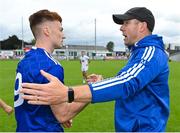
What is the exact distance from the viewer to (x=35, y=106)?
4016mm

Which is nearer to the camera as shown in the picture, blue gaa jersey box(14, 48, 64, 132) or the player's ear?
blue gaa jersey box(14, 48, 64, 132)

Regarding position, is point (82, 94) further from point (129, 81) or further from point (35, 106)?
point (35, 106)

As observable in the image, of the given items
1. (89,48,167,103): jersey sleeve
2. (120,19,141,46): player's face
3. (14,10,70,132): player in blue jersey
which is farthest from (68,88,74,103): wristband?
(120,19,141,46): player's face

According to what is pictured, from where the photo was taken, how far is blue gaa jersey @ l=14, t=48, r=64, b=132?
157 inches

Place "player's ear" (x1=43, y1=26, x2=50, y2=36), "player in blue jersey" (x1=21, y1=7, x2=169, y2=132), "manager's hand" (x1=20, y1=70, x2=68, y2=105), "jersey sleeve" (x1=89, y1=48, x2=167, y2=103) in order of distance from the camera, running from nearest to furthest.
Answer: "manager's hand" (x1=20, y1=70, x2=68, y2=105) < "player in blue jersey" (x1=21, y1=7, x2=169, y2=132) < "jersey sleeve" (x1=89, y1=48, x2=167, y2=103) < "player's ear" (x1=43, y1=26, x2=50, y2=36)

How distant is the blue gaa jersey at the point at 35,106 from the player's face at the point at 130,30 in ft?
2.11

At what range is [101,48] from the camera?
165 meters

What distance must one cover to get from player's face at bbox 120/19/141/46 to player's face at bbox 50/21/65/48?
0.66 m

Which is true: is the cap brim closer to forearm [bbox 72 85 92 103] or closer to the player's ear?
the player's ear

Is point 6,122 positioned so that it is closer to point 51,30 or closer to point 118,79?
point 51,30

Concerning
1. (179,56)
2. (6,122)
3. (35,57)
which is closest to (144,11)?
(35,57)

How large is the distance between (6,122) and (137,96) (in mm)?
8124

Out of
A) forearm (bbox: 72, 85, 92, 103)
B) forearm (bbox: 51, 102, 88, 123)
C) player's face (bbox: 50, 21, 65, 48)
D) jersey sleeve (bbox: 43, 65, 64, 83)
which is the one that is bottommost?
forearm (bbox: 51, 102, 88, 123)

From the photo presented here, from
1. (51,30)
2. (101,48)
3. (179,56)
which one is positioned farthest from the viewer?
(101,48)
